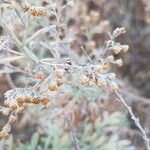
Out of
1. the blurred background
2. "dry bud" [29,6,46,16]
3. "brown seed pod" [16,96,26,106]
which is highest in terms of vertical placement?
the blurred background

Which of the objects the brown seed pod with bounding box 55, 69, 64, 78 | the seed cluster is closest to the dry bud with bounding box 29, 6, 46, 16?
the seed cluster

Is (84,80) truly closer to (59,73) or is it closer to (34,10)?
(59,73)

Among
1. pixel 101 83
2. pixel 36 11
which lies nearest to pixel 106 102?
pixel 101 83

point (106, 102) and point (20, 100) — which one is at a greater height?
point (106, 102)

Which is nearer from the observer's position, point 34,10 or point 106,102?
point 34,10

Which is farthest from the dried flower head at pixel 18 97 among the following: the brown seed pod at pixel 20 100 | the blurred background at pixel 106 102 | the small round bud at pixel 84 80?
the blurred background at pixel 106 102

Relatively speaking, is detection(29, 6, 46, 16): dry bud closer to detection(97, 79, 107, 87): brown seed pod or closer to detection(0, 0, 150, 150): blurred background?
detection(97, 79, 107, 87): brown seed pod

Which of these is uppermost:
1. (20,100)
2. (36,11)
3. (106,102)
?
(106,102)

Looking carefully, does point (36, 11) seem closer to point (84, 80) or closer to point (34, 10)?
Result: point (34, 10)

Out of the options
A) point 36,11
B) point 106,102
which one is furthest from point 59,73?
point 106,102
